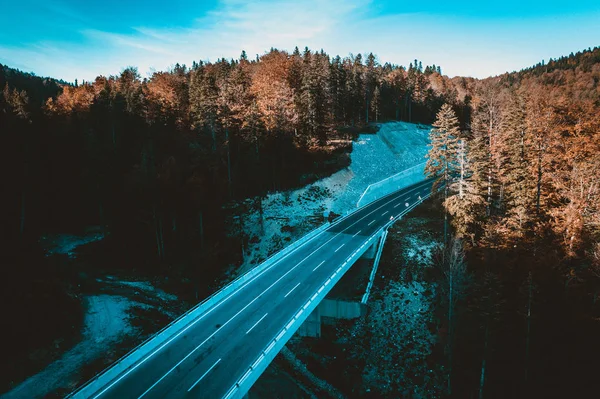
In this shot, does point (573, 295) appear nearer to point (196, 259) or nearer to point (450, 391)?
point (450, 391)

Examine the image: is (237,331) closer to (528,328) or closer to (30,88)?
(528,328)

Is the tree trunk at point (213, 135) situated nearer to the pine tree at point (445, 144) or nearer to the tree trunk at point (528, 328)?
the pine tree at point (445, 144)

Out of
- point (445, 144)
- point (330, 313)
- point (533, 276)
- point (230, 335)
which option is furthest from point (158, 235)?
point (533, 276)

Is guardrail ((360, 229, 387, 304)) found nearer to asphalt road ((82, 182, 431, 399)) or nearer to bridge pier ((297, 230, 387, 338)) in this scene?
bridge pier ((297, 230, 387, 338))

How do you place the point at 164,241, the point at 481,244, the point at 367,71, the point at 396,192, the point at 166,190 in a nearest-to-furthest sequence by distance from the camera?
the point at 481,244, the point at 166,190, the point at 164,241, the point at 396,192, the point at 367,71

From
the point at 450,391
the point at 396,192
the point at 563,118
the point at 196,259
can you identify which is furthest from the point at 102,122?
the point at 563,118

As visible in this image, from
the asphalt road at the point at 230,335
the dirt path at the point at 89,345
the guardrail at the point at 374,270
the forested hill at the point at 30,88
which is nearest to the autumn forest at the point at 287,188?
the dirt path at the point at 89,345

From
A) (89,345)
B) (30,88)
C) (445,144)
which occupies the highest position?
(30,88)
